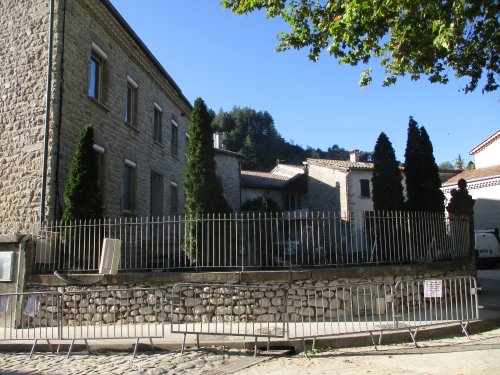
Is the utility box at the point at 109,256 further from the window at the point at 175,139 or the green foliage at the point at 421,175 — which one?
the window at the point at 175,139

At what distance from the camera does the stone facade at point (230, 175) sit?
30344 mm

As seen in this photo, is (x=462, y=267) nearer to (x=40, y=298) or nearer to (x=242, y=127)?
(x=40, y=298)

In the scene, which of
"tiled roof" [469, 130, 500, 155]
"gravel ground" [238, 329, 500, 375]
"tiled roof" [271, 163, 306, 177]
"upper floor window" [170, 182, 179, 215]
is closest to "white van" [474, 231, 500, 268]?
"tiled roof" [469, 130, 500, 155]

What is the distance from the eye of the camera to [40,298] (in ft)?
31.3

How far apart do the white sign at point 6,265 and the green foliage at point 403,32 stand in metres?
6.67

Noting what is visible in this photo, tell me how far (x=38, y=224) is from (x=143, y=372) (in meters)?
6.14

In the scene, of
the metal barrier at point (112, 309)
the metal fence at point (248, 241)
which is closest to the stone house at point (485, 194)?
the metal fence at point (248, 241)

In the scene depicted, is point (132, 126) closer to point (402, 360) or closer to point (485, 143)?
point (402, 360)

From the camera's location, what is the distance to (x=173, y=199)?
1967cm

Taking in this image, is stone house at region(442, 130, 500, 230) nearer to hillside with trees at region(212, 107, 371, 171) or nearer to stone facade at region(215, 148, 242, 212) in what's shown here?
stone facade at region(215, 148, 242, 212)

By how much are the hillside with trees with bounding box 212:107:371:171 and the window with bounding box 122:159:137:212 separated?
4414 centimetres

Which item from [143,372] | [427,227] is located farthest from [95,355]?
[427,227]

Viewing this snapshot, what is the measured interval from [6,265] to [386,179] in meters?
10.6

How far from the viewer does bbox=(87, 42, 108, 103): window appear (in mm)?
13367
